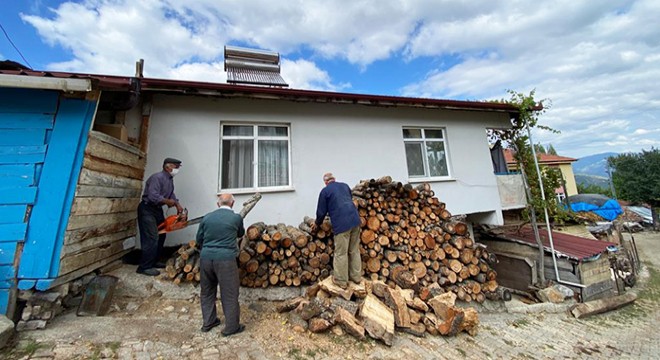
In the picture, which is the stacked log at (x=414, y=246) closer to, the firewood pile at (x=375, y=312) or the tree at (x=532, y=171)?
the firewood pile at (x=375, y=312)

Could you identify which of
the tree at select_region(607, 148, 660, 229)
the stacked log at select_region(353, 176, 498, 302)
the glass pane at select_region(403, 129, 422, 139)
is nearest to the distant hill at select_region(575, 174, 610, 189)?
the tree at select_region(607, 148, 660, 229)

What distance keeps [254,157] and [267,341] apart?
3698 millimetres

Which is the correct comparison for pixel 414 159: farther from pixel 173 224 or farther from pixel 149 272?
pixel 149 272

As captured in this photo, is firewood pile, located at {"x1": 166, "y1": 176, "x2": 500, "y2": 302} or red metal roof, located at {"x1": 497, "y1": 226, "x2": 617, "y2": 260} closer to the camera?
firewood pile, located at {"x1": 166, "y1": 176, "x2": 500, "y2": 302}

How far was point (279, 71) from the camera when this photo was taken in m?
8.99

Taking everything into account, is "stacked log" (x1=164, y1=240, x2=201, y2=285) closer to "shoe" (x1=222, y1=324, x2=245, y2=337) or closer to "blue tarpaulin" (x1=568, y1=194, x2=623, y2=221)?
"shoe" (x1=222, y1=324, x2=245, y2=337)

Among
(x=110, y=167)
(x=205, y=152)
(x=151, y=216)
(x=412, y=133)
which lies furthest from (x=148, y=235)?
(x=412, y=133)

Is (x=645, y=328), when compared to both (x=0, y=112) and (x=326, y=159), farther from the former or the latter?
(x=0, y=112)

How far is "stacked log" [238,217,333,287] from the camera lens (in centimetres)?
384

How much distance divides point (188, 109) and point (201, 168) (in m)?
1.29

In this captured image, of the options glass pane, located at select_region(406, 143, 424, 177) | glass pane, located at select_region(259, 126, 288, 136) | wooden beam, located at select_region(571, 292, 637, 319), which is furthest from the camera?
glass pane, located at select_region(406, 143, 424, 177)

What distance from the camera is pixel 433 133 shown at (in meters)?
7.38

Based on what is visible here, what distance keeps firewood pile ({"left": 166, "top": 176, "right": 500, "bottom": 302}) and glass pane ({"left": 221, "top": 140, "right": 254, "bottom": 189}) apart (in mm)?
1561

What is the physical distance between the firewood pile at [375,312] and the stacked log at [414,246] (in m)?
0.46
